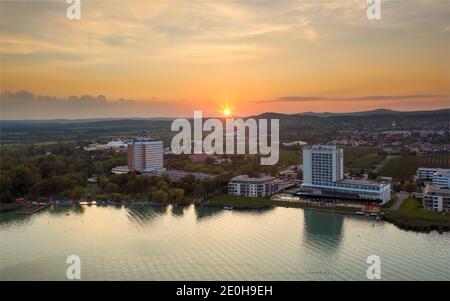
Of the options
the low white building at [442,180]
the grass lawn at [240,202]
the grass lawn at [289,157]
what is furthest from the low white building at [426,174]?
the grass lawn at [240,202]

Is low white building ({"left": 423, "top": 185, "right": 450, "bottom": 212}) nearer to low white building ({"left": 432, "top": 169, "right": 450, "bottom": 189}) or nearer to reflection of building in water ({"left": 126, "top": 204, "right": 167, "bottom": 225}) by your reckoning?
low white building ({"left": 432, "top": 169, "right": 450, "bottom": 189})

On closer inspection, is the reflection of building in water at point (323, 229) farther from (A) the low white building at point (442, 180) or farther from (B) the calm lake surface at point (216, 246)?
(A) the low white building at point (442, 180)

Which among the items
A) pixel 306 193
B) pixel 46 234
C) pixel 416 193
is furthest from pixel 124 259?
pixel 416 193

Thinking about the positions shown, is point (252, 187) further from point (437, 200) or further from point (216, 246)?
point (216, 246)

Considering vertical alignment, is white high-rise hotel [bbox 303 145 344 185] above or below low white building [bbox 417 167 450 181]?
above

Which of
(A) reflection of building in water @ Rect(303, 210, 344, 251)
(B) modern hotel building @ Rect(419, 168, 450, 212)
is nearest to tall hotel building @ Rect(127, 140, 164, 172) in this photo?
(A) reflection of building in water @ Rect(303, 210, 344, 251)

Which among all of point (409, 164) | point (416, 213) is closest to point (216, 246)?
point (416, 213)
